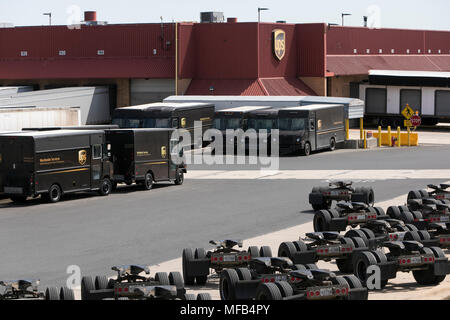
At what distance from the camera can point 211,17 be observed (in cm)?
8650

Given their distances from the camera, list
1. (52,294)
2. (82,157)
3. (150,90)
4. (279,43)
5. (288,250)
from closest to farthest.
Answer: (52,294), (288,250), (82,157), (279,43), (150,90)

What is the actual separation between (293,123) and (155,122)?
8461mm

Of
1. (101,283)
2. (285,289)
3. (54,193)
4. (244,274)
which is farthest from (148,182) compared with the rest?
(285,289)

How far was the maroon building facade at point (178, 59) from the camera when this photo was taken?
3076 inches

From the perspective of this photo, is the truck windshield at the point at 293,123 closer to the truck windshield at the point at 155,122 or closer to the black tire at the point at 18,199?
the truck windshield at the point at 155,122

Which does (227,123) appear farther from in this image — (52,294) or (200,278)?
(52,294)

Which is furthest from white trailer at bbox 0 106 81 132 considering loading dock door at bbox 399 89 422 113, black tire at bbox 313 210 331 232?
loading dock door at bbox 399 89 422 113

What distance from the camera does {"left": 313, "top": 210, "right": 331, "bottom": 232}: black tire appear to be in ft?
95.7

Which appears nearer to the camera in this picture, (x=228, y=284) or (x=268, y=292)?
(x=268, y=292)

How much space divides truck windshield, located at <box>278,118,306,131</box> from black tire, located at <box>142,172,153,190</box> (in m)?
17.2

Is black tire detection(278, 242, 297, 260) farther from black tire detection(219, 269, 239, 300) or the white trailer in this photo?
the white trailer

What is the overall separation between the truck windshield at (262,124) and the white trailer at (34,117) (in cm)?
1087

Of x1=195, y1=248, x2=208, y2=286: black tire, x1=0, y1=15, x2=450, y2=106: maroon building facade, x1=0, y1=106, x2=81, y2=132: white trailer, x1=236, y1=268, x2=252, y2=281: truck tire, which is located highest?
x1=0, y1=15, x2=450, y2=106: maroon building facade

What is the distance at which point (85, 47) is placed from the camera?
269ft
